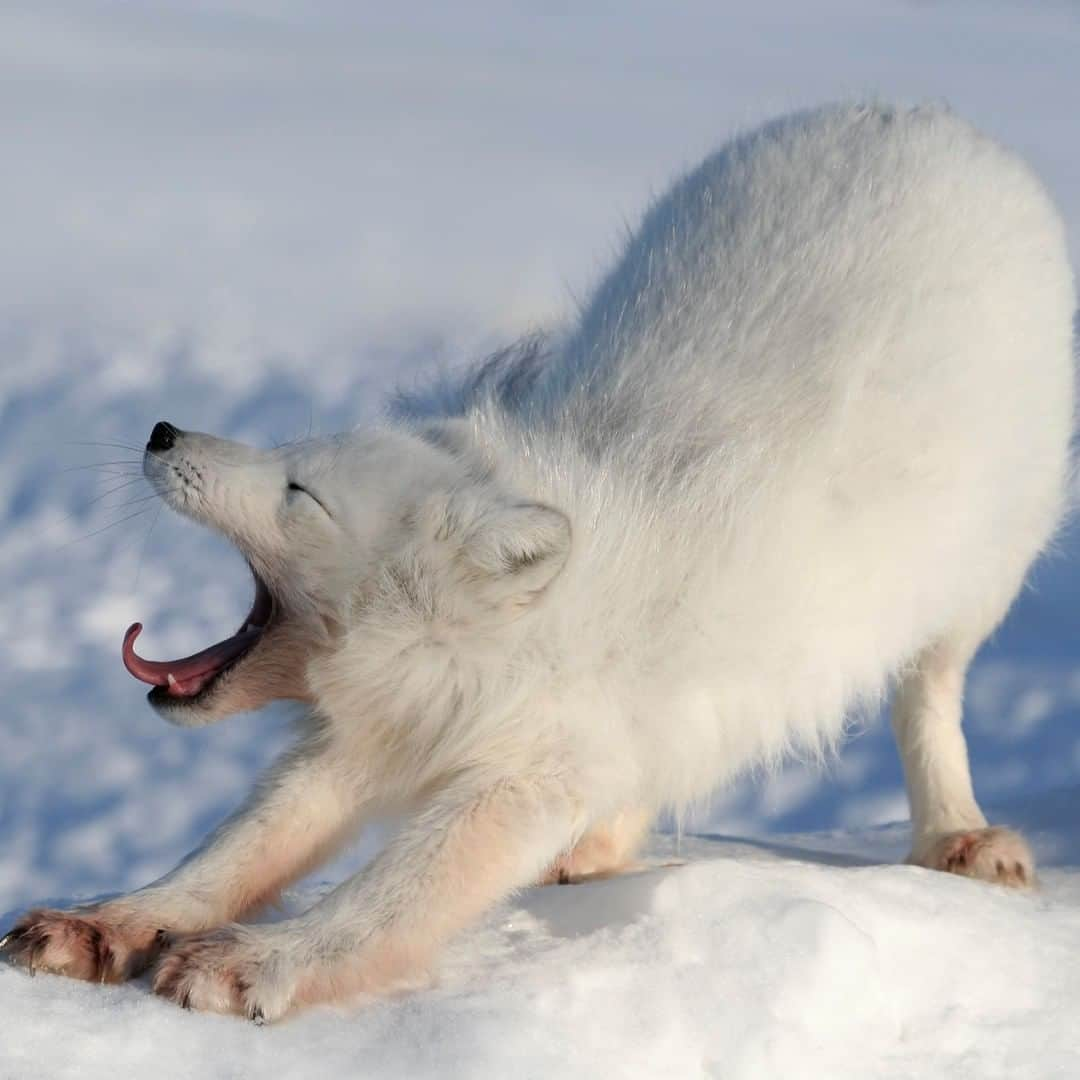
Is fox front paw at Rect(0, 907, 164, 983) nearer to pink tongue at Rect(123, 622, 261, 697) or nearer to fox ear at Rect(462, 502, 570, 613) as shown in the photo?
pink tongue at Rect(123, 622, 261, 697)

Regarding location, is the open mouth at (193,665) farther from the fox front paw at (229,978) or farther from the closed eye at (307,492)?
the fox front paw at (229,978)

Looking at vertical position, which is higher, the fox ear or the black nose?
the black nose

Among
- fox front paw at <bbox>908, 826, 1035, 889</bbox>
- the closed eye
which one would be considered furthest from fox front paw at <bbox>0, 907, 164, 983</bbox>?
fox front paw at <bbox>908, 826, 1035, 889</bbox>

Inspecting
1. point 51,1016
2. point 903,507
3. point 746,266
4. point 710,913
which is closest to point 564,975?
point 710,913

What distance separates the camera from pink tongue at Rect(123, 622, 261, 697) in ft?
14.0

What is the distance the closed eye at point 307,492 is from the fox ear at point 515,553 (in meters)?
0.35

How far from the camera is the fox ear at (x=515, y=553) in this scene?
13.1ft

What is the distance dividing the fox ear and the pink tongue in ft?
2.05

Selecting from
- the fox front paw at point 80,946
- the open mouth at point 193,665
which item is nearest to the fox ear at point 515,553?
the open mouth at point 193,665

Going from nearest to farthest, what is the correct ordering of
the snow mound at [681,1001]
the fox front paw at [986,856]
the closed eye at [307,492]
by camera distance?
the snow mound at [681,1001], the closed eye at [307,492], the fox front paw at [986,856]

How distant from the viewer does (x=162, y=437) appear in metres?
4.35

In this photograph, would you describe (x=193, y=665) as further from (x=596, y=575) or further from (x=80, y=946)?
(x=596, y=575)

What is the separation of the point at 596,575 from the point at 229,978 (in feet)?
3.97

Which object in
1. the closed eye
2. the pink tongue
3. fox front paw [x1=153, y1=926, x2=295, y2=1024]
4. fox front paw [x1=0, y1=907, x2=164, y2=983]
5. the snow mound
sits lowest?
the snow mound
